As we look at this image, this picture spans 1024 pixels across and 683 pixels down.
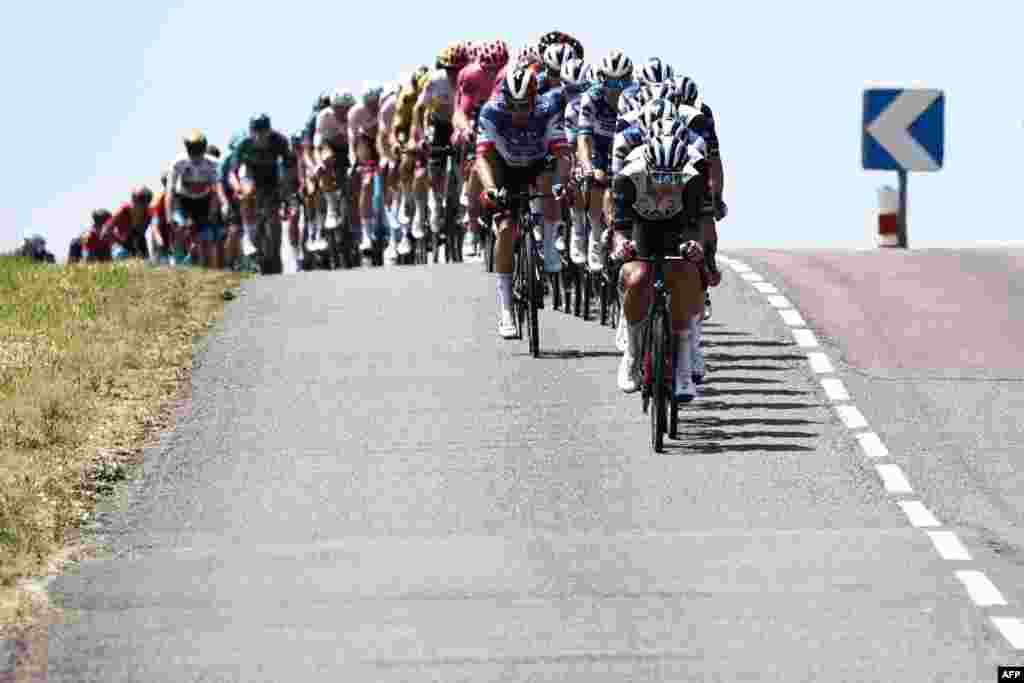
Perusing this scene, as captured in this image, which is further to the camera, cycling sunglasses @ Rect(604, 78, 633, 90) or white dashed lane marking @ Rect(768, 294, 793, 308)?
white dashed lane marking @ Rect(768, 294, 793, 308)

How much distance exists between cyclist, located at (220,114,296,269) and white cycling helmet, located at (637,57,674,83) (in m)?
15.7

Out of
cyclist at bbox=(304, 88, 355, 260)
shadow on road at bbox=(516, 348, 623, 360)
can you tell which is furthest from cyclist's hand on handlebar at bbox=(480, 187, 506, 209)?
cyclist at bbox=(304, 88, 355, 260)

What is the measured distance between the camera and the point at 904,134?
37.1 meters

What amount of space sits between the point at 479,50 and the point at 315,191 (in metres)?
9.05

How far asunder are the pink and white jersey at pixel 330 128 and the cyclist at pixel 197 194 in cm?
133

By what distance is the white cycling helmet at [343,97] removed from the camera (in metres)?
36.8

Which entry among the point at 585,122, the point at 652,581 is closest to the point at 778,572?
the point at 652,581

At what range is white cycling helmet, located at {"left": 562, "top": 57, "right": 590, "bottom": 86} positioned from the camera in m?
25.0

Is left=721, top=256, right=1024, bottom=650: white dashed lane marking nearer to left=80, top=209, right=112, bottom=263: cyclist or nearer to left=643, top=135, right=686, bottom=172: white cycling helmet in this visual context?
left=643, top=135, right=686, bottom=172: white cycling helmet

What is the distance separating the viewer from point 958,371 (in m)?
22.1

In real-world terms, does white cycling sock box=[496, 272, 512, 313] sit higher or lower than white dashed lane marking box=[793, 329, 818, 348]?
higher

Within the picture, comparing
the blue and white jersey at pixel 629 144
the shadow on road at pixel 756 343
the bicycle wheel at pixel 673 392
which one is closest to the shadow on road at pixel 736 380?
the shadow on road at pixel 756 343

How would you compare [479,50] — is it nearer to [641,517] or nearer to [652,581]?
[641,517]

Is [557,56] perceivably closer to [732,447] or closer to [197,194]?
[732,447]
